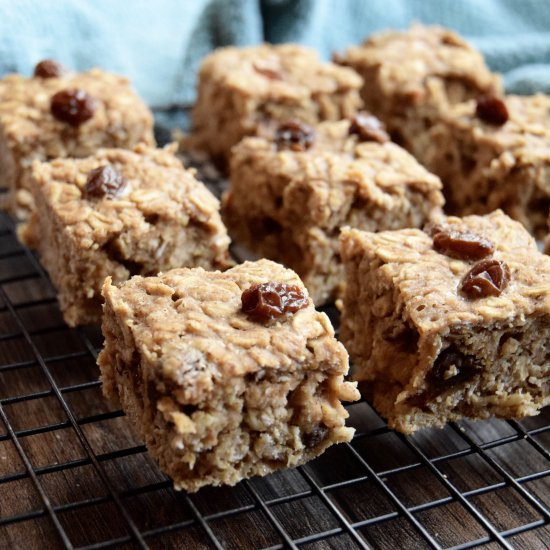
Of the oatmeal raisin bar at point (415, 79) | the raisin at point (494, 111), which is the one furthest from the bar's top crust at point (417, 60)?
the raisin at point (494, 111)

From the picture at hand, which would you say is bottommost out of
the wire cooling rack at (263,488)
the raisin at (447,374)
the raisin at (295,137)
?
the wire cooling rack at (263,488)

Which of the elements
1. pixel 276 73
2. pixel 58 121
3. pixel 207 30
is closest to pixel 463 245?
pixel 276 73

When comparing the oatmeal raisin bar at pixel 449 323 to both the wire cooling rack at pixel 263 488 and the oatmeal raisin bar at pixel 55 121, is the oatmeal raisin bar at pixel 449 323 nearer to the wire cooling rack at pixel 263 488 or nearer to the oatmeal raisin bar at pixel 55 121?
the wire cooling rack at pixel 263 488

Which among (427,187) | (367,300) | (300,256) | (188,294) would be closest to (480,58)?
(427,187)

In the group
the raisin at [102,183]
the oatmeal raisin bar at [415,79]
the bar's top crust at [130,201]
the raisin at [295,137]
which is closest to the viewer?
the bar's top crust at [130,201]

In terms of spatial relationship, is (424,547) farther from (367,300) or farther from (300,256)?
(300,256)

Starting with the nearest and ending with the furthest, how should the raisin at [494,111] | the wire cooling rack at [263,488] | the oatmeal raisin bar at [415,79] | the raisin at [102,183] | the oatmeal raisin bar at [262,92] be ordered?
the wire cooling rack at [263,488] → the raisin at [102,183] → the raisin at [494,111] → the oatmeal raisin bar at [262,92] → the oatmeal raisin bar at [415,79]

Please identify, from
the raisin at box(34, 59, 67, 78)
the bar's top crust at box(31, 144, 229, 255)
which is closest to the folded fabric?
the raisin at box(34, 59, 67, 78)
